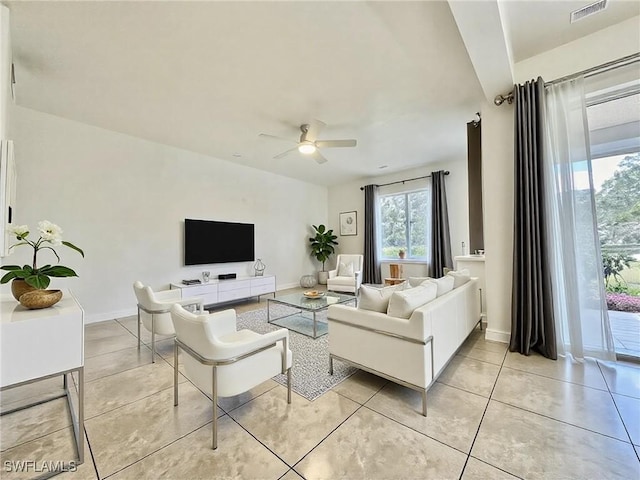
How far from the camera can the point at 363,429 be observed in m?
1.64

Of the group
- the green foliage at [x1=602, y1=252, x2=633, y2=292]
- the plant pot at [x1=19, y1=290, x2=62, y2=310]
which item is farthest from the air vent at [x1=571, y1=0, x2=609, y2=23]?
the plant pot at [x1=19, y1=290, x2=62, y2=310]

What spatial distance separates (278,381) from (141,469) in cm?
106

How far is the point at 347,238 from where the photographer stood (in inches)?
301

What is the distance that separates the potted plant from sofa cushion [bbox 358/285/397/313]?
4.92m

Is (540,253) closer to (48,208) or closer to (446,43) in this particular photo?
(446,43)

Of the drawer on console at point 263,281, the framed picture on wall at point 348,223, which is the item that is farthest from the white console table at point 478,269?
the framed picture on wall at point 348,223

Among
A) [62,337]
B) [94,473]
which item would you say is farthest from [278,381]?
[62,337]

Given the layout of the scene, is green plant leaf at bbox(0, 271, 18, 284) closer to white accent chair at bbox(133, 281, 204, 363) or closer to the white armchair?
white accent chair at bbox(133, 281, 204, 363)

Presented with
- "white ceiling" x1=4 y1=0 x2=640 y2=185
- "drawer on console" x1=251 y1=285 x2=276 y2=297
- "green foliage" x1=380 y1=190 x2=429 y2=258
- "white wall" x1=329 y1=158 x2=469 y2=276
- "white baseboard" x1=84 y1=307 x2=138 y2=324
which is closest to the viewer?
"white ceiling" x1=4 y1=0 x2=640 y2=185

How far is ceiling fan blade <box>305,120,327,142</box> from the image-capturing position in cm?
351

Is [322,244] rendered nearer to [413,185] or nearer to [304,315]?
[413,185]

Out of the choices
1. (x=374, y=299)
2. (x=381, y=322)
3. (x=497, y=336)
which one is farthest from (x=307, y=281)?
(x=381, y=322)

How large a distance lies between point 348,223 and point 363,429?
20.3ft

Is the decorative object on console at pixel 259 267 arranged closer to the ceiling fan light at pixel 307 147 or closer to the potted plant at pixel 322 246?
the potted plant at pixel 322 246
